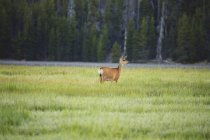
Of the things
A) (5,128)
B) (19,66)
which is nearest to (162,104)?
(5,128)

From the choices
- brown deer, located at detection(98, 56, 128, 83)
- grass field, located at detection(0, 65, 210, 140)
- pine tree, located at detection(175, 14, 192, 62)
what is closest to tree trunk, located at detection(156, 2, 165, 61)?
pine tree, located at detection(175, 14, 192, 62)

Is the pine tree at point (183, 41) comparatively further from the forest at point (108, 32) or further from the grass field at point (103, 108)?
the grass field at point (103, 108)

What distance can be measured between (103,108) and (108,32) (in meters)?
13.6

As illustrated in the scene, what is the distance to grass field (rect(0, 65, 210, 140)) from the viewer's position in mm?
7262

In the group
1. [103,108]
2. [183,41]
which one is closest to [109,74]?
[103,108]

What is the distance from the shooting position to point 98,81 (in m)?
12.9

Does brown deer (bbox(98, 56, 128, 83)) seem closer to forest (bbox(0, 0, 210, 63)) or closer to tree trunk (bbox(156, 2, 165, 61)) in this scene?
forest (bbox(0, 0, 210, 63))

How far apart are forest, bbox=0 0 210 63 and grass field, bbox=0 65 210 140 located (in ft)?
20.6

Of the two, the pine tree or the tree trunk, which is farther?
the tree trunk

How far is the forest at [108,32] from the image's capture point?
20156 millimetres

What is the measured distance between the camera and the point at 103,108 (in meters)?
8.94

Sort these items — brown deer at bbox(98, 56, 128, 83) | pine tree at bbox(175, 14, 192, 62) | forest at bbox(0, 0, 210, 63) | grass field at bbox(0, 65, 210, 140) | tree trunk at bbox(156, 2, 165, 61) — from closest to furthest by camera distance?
grass field at bbox(0, 65, 210, 140), brown deer at bbox(98, 56, 128, 83), forest at bbox(0, 0, 210, 63), pine tree at bbox(175, 14, 192, 62), tree trunk at bbox(156, 2, 165, 61)

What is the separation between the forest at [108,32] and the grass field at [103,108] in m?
6.27

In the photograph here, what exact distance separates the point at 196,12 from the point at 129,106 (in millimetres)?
13906
